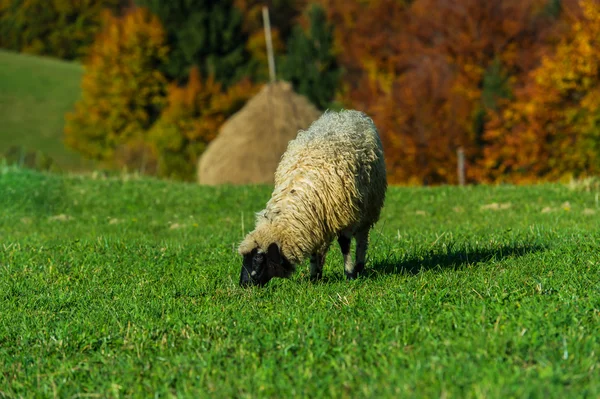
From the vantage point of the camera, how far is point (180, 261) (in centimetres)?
1002

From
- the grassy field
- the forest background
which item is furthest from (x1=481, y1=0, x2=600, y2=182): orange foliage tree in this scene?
the grassy field

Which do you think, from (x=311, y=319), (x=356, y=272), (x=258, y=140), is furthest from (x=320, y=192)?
(x=258, y=140)

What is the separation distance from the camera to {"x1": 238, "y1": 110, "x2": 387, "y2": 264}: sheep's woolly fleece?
8.28 metres

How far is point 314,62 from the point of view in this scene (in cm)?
5247

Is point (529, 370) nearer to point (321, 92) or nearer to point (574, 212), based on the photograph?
point (574, 212)

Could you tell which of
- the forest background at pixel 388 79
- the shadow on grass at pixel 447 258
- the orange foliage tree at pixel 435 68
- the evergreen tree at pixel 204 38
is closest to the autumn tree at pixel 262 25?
the forest background at pixel 388 79

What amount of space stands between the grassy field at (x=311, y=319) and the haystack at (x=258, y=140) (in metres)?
16.9

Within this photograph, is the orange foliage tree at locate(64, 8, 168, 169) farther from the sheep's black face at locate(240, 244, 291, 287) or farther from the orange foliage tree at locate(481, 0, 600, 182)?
the sheep's black face at locate(240, 244, 291, 287)

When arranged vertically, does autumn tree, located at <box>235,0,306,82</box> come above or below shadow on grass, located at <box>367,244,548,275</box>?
above

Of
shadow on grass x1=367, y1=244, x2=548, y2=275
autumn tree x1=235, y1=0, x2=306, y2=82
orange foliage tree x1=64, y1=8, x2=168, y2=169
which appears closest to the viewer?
shadow on grass x1=367, y1=244, x2=548, y2=275

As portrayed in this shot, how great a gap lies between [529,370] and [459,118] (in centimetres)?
3497

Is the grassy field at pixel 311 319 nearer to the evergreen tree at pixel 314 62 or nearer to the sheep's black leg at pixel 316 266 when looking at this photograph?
the sheep's black leg at pixel 316 266

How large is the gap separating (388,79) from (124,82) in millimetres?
17576

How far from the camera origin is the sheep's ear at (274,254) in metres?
8.14
